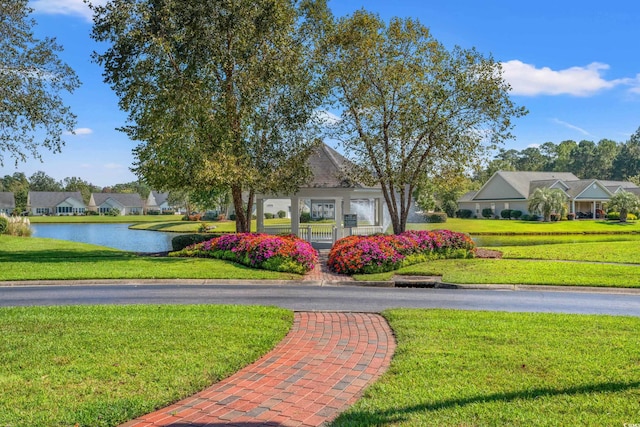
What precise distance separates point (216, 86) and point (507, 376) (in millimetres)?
18039

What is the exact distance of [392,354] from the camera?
21.9 feet

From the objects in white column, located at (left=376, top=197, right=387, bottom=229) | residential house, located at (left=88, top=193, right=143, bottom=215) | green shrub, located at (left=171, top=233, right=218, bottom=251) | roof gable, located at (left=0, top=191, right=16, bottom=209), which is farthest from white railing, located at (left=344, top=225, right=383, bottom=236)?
roof gable, located at (left=0, top=191, right=16, bottom=209)

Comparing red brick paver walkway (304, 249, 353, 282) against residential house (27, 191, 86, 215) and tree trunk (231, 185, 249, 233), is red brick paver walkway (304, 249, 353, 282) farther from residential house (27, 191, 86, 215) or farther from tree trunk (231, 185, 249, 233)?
residential house (27, 191, 86, 215)

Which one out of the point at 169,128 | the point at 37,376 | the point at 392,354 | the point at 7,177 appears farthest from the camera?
the point at 7,177

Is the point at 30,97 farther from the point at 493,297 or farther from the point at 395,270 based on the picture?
the point at 493,297

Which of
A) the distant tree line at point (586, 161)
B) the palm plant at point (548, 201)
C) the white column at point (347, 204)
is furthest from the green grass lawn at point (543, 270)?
the distant tree line at point (586, 161)

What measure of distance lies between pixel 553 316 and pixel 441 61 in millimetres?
15617

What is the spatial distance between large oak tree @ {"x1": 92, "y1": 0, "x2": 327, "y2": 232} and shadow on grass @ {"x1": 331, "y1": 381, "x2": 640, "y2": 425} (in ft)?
49.3

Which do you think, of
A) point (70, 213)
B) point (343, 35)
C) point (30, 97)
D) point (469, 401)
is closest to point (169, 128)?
point (30, 97)

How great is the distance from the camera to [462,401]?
484 centimetres

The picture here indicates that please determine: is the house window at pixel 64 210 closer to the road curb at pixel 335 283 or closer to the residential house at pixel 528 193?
the residential house at pixel 528 193

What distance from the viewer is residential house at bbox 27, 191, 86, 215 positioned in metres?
102

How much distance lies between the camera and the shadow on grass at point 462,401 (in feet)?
14.6

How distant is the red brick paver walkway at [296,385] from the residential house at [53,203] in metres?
111
